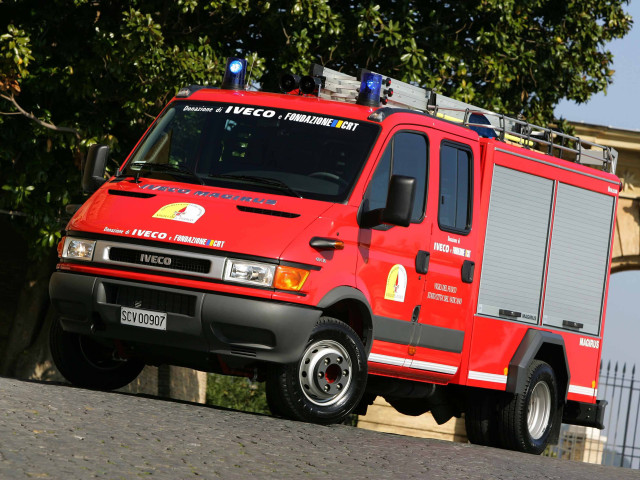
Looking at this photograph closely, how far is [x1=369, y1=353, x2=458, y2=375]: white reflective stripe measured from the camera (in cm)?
909

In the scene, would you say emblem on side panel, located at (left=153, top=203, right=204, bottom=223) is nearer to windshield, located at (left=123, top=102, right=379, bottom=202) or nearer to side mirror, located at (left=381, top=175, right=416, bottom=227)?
windshield, located at (left=123, top=102, right=379, bottom=202)

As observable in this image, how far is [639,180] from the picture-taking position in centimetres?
2280

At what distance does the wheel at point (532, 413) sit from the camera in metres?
10.6

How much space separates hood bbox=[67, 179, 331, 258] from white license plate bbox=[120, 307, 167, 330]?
468 mm

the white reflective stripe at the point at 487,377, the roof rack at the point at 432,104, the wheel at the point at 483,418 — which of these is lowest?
the wheel at the point at 483,418

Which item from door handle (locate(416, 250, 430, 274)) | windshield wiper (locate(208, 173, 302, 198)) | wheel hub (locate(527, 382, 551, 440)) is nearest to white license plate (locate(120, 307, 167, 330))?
windshield wiper (locate(208, 173, 302, 198))

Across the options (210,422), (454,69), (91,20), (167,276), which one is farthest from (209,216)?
(454,69)

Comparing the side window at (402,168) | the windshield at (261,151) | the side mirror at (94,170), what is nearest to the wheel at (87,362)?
the side mirror at (94,170)

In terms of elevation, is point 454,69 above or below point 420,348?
above

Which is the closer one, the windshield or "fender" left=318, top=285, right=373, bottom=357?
"fender" left=318, top=285, right=373, bottom=357

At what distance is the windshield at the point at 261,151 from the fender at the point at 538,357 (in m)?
2.57

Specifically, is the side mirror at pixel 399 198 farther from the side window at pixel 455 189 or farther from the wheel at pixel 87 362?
the wheel at pixel 87 362

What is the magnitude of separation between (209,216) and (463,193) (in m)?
2.35

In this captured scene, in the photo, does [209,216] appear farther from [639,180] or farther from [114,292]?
[639,180]
